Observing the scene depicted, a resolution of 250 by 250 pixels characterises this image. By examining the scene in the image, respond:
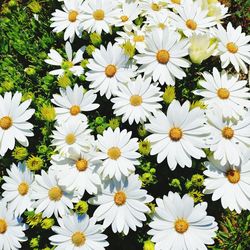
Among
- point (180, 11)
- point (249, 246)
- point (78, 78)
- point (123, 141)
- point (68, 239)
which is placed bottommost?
point (68, 239)

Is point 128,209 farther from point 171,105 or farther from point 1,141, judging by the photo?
point 1,141

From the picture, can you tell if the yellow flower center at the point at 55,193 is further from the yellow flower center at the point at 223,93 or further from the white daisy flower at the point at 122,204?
the yellow flower center at the point at 223,93

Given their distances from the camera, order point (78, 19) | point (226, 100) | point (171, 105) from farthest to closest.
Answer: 1. point (78, 19)
2. point (226, 100)
3. point (171, 105)

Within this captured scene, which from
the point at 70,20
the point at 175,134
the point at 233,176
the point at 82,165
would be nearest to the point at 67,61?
the point at 70,20

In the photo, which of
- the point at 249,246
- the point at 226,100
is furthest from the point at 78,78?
the point at 249,246

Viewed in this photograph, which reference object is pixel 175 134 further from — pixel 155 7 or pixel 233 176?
pixel 155 7

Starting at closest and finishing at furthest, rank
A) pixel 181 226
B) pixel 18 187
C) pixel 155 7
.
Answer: pixel 181 226 < pixel 18 187 < pixel 155 7

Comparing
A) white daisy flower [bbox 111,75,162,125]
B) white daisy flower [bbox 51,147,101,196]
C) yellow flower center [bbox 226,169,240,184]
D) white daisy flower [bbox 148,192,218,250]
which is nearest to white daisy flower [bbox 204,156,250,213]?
yellow flower center [bbox 226,169,240,184]
